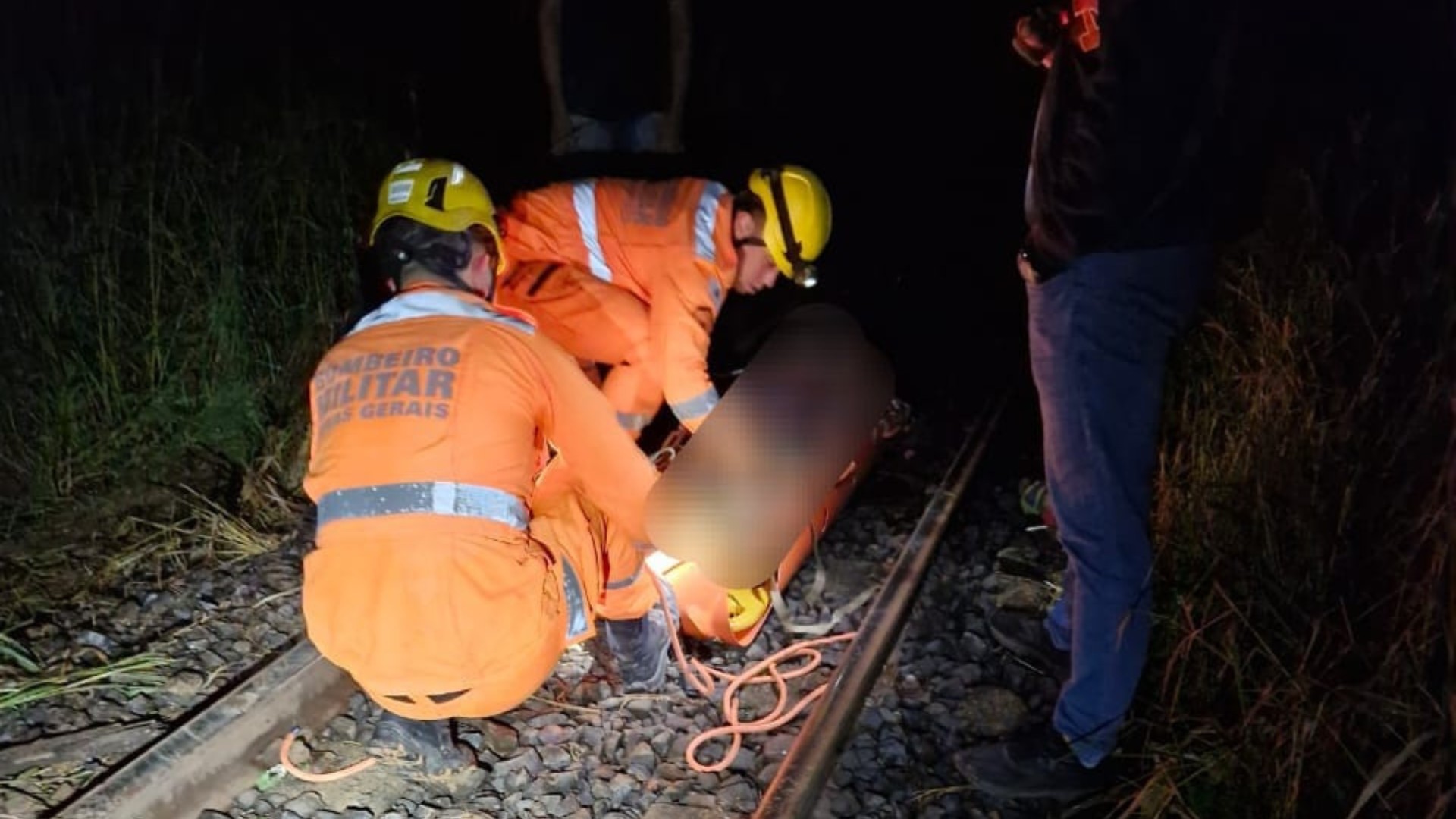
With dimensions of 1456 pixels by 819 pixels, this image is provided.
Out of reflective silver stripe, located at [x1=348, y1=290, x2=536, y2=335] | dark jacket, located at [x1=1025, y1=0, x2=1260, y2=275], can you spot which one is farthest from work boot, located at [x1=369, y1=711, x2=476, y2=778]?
dark jacket, located at [x1=1025, y1=0, x2=1260, y2=275]

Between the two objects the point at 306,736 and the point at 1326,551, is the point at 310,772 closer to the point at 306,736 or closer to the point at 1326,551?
the point at 306,736

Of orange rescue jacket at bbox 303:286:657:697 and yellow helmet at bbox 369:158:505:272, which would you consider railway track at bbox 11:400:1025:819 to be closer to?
orange rescue jacket at bbox 303:286:657:697

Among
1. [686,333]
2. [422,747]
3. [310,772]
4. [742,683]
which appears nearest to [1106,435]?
[742,683]

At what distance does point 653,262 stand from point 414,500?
66.0 inches

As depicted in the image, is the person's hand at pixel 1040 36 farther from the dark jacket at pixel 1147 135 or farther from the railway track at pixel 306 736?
the railway track at pixel 306 736

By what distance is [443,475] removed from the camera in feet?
9.40

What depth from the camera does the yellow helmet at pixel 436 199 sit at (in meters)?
3.16

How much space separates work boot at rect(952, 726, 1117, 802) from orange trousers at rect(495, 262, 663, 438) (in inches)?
79.7

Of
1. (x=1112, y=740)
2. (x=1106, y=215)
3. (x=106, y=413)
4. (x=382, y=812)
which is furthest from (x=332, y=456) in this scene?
(x=106, y=413)

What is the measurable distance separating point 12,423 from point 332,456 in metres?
2.65

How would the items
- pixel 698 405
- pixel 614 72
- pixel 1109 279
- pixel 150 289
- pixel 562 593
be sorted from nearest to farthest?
pixel 1109 279
pixel 562 593
pixel 698 405
pixel 150 289
pixel 614 72

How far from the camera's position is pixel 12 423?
468 centimetres

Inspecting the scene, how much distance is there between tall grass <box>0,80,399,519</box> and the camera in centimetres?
482

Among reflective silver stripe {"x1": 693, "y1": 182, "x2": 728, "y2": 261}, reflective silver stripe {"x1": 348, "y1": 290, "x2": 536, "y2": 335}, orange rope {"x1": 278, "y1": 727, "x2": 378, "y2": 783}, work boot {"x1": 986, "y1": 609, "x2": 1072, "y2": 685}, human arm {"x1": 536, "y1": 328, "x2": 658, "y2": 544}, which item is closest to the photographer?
reflective silver stripe {"x1": 348, "y1": 290, "x2": 536, "y2": 335}
